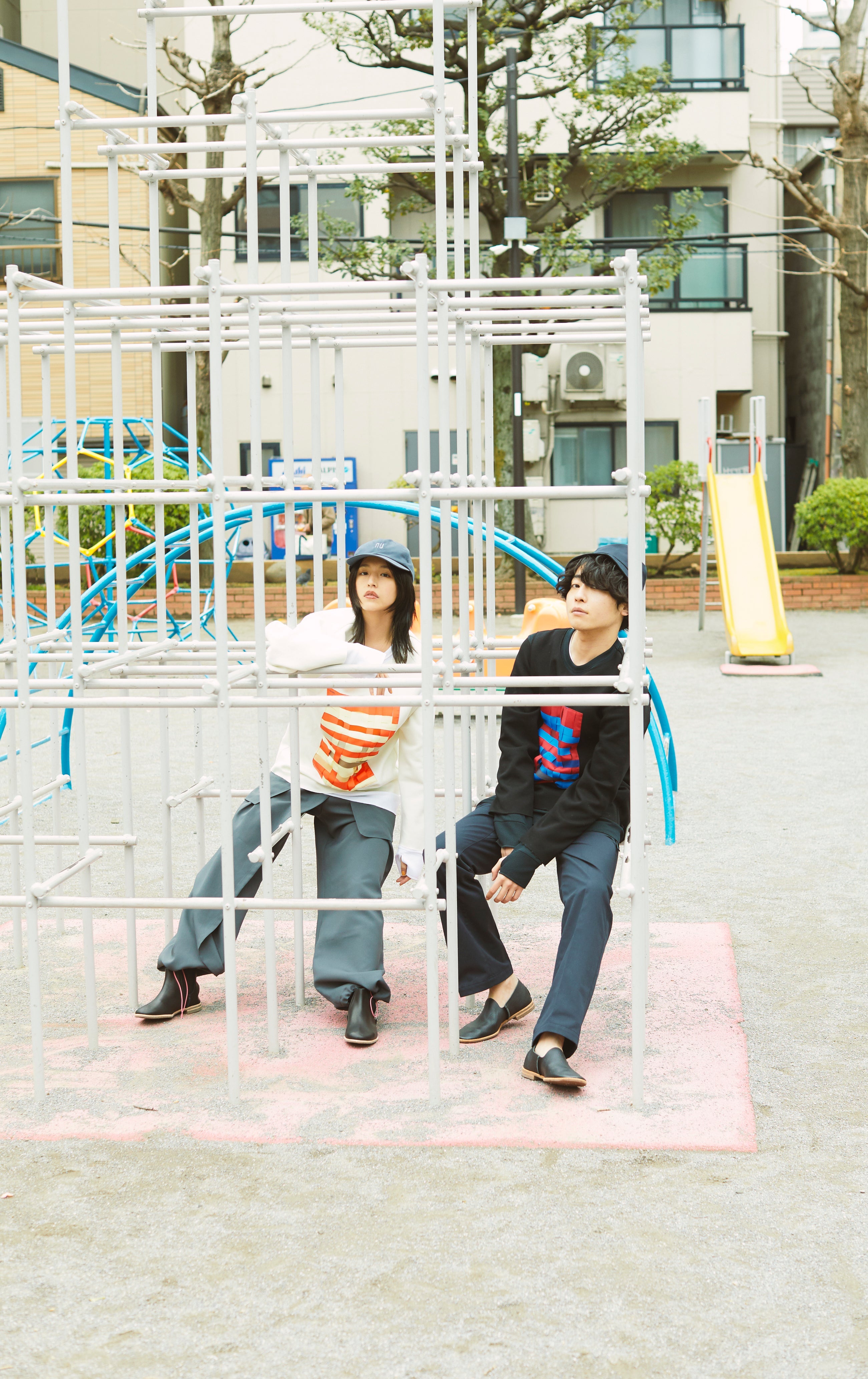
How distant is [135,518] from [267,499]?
8.93 meters

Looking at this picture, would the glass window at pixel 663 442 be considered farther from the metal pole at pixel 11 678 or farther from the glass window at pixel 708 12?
the metal pole at pixel 11 678

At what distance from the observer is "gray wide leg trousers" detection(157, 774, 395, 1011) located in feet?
12.0

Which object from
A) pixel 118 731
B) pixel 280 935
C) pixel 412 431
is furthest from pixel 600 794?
pixel 412 431

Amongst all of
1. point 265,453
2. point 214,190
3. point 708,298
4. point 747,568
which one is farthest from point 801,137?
point 747,568

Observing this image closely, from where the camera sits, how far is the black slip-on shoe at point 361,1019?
3557mm

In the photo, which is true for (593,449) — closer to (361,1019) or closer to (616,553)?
(616,553)

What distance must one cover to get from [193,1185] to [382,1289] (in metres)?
0.58

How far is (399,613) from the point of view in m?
3.80

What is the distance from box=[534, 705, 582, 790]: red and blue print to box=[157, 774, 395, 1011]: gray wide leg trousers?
0.47 m

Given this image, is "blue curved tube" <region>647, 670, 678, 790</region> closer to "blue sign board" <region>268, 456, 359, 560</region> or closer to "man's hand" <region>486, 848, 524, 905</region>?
"man's hand" <region>486, 848, 524, 905</region>

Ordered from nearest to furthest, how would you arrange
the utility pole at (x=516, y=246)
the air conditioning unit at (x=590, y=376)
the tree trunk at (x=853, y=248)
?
the utility pole at (x=516, y=246)
the tree trunk at (x=853, y=248)
the air conditioning unit at (x=590, y=376)

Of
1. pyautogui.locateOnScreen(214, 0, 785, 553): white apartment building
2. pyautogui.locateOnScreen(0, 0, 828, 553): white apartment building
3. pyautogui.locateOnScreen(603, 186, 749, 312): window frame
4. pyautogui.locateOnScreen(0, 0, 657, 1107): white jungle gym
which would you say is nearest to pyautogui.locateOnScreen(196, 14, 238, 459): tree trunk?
pyautogui.locateOnScreen(0, 0, 828, 553): white apartment building

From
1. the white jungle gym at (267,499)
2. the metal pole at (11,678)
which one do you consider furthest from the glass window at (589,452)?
the metal pole at (11,678)

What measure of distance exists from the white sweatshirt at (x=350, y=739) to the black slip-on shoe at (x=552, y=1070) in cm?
55
